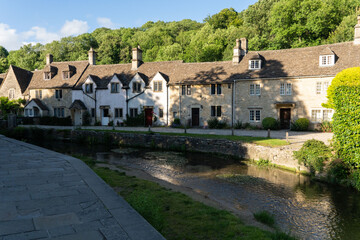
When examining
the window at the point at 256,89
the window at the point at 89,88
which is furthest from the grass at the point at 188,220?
the window at the point at 89,88

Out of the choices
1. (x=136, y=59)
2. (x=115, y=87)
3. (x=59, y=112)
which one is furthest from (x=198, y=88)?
(x=59, y=112)

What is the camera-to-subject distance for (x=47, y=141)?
29.8 meters

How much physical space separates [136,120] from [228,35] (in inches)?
1325

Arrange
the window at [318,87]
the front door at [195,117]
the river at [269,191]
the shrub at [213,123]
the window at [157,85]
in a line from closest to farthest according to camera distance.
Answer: the river at [269,191], the window at [318,87], the shrub at [213,123], the front door at [195,117], the window at [157,85]

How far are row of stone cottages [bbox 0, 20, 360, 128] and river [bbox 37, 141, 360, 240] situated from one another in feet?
44.4

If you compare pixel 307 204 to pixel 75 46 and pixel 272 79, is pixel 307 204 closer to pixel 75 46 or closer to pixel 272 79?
pixel 272 79

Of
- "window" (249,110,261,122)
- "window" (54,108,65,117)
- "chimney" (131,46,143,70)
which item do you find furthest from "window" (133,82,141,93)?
"window" (249,110,261,122)

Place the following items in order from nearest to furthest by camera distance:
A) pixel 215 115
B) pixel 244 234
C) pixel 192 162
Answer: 1. pixel 244 234
2. pixel 192 162
3. pixel 215 115

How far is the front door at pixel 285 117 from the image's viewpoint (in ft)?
100

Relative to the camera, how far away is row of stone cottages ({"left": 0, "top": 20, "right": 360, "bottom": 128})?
29453 millimetres

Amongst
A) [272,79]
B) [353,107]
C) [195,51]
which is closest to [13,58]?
[195,51]

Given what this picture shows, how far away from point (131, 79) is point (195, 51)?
76.4 ft

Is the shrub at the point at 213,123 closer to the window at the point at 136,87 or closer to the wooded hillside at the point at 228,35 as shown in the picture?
the window at the point at 136,87

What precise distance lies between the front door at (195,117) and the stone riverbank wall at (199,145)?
1011 cm
